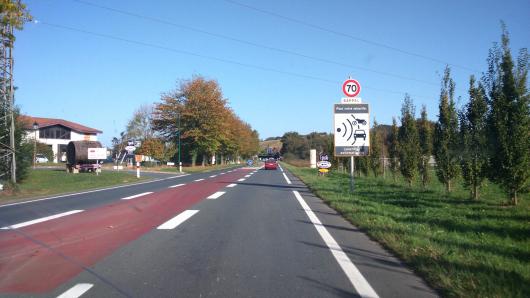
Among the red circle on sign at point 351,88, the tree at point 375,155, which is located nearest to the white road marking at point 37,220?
the red circle on sign at point 351,88

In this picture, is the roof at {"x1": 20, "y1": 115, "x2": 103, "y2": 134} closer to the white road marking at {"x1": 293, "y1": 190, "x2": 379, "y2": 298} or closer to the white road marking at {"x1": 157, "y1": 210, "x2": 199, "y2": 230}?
the white road marking at {"x1": 157, "y1": 210, "x2": 199, "y2": 230}

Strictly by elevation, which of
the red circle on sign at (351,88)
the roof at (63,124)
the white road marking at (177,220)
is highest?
the roof at (63,124)

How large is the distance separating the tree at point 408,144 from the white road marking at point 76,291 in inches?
738

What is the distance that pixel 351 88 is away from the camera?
62.8 ft

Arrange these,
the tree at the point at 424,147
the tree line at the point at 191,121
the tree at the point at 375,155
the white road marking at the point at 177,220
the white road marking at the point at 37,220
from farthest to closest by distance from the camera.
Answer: the tree line at the point at 191,121 < the tree at the point at 375,155 < the tree at the point at 424,147 < the white road marking at the point at 37,220 < the white road marking at the point at 177,220

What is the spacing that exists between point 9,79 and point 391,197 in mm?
19314

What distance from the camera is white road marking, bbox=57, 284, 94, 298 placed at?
17.3 ft

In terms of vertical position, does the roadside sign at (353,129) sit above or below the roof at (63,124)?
below

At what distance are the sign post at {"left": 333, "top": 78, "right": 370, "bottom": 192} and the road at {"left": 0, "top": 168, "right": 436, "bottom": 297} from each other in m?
6.89

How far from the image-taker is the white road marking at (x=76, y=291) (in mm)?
5277

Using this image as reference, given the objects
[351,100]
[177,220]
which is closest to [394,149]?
[351,100]

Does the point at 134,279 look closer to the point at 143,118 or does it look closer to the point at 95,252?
the point at 95,252

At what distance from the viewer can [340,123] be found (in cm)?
1942

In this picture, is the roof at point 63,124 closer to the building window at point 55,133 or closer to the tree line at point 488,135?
the building window at point 55,133
